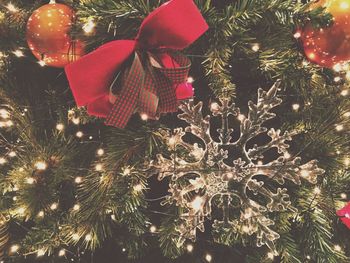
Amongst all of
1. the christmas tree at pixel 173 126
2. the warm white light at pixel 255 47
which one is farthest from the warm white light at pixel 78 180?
the warm white light at pixel 255 47

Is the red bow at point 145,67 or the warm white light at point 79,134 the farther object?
the warm white light at point 79,134

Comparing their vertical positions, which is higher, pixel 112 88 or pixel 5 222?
pixel 112 88

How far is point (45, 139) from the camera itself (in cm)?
71

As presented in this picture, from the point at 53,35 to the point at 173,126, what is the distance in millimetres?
285

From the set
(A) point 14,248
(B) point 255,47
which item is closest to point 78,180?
(A) point 14,248

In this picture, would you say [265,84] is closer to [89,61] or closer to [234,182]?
[234,182]

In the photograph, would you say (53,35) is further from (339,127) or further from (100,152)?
(339,127)

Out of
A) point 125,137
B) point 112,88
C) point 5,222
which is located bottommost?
point 5,222

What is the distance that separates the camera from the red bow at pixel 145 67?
1.54ft

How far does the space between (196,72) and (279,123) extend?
0.68 feet

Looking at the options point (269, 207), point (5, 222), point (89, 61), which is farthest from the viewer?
point (5, 222)

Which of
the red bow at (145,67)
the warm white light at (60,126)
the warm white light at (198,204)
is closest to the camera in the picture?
the red bow at (145,67)

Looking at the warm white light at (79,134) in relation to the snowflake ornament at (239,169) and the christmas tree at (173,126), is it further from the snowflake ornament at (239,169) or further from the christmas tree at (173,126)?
the snowflake ornament at (239,169)

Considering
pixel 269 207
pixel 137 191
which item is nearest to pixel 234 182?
pixel 269 207
